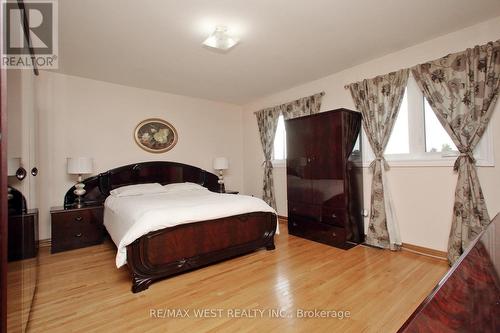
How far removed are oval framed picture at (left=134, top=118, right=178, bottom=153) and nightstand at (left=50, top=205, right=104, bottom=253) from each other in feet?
4.19

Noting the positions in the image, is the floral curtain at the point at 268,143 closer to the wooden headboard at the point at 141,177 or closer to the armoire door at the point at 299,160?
the armoire door at the point at 299,160

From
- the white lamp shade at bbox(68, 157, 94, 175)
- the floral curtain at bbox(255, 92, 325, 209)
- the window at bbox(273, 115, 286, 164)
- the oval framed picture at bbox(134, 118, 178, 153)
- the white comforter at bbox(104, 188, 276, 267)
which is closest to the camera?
the white comforter at bbox(104, 188, 276, 267)

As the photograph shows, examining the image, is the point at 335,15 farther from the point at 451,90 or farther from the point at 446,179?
the point at 446,179

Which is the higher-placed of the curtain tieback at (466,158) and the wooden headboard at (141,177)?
the curtain tieback at (466,158)

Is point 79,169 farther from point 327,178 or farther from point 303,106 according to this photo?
point 303,106

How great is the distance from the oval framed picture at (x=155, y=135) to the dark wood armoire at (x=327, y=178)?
89.2 inches

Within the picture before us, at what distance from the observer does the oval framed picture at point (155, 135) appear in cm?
401

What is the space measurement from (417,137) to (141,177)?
4.08 metres

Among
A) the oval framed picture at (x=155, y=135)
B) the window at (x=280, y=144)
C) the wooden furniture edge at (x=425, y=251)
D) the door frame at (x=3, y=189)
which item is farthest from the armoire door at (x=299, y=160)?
the door frame at (x=3, y=189)

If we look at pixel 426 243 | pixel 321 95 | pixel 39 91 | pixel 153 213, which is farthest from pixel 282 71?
pixel 39 91

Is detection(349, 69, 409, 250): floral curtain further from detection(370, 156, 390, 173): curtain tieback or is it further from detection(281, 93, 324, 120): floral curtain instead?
detection(281, 93, 324, 120): floral curtain

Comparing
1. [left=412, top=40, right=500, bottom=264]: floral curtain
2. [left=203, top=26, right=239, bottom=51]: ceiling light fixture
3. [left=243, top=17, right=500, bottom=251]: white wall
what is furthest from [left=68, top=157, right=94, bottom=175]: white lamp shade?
[left=412, top=40, right=500, bottom=264]: floral curtain

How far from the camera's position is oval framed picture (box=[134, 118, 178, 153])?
4012 mm

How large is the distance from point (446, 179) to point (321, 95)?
2007 millimetres
